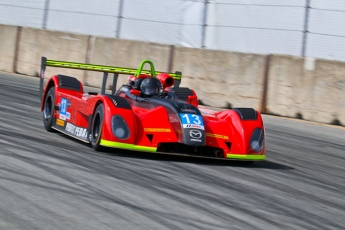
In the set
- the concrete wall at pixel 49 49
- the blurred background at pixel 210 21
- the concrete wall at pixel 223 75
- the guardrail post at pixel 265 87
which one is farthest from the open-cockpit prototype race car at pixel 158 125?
the concrete wall at pixel 49 49

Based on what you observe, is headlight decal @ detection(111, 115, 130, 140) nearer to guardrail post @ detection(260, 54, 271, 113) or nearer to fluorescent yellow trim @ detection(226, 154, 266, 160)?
fluorescent yellow trim @ detection(226, 154, 266, 160)

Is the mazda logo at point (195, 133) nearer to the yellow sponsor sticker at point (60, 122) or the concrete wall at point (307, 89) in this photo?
the yellow sponsor sticker at point (60, 122)

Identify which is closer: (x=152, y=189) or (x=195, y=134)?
(x=152, y=189)

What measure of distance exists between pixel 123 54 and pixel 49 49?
2.69 metres

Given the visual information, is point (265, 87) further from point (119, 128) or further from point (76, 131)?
point (119, 128)

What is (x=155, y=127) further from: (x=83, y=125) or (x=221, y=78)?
(x=221, y=78)

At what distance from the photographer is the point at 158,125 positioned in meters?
7.80

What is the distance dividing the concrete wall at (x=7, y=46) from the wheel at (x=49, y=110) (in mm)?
9687

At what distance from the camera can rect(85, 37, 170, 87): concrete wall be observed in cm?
1598

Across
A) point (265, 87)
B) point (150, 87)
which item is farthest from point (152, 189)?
point (265, 87)

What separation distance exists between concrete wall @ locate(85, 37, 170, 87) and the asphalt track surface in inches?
261

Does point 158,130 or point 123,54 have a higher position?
point 123,54

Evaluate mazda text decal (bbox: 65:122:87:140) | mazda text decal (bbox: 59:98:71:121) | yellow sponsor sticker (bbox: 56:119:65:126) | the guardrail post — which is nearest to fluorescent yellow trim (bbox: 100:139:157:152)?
mazda text decal (bbox: 65:122:87:140)

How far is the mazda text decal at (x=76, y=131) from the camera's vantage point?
8.40m
